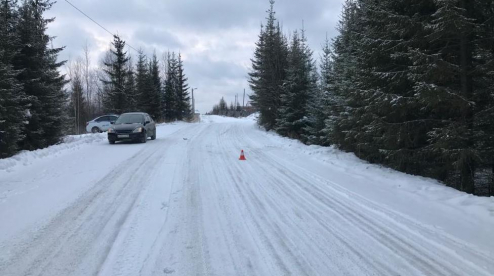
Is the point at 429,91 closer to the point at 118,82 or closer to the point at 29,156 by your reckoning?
the point at 29,156

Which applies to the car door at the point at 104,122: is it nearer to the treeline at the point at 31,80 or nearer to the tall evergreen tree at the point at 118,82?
the tall evergreen tree at the point at 118,82

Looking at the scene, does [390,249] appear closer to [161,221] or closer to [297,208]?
[297,208]

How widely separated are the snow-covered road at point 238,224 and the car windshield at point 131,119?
27.7 ft

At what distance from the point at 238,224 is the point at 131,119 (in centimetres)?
1438

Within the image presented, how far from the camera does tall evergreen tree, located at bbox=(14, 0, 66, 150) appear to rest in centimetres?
1541

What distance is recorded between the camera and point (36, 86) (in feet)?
51.6

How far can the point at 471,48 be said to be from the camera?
694 centimetres

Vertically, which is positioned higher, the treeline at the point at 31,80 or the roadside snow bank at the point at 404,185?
the treeline at the point at 31,80

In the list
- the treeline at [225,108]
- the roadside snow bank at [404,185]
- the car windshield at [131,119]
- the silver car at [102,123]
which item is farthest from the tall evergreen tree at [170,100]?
the treeline at [225,108]

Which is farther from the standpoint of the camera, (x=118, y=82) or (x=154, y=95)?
(x=154, y=95)

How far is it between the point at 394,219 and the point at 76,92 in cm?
4824

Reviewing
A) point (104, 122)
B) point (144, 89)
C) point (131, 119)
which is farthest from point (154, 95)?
point (131, 119)

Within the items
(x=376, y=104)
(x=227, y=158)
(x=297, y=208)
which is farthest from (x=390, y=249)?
(x=227, y=158)

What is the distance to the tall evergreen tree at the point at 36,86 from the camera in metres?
15.4
